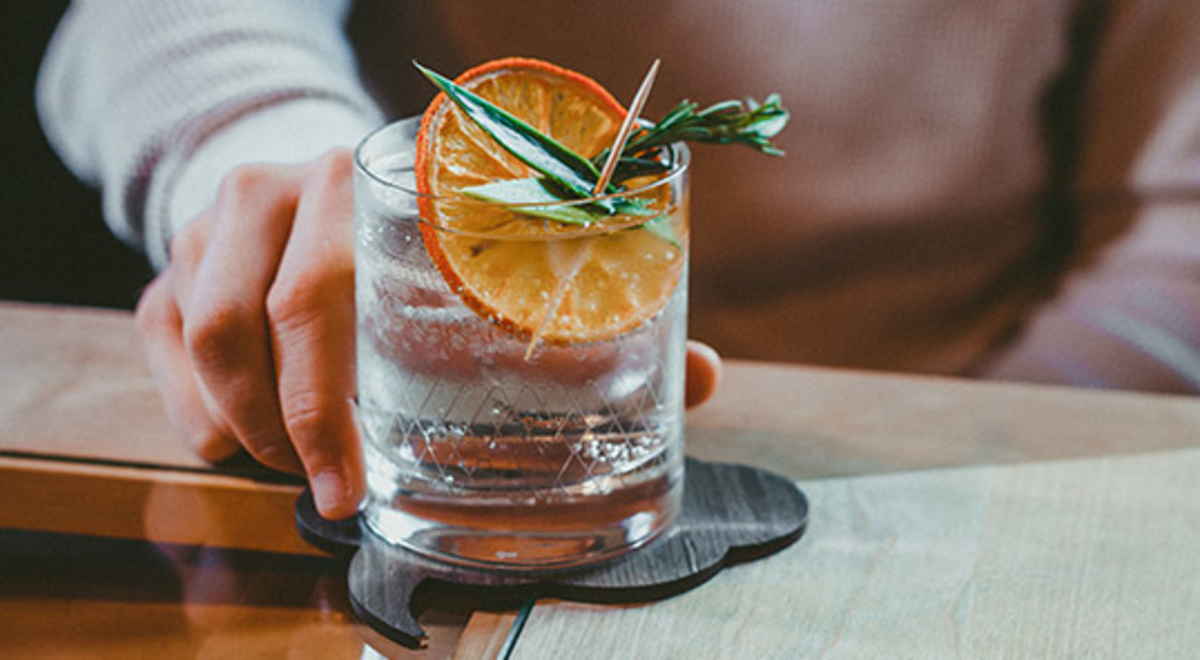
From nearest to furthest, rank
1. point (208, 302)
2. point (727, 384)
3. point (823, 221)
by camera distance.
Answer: point (208, 302) < point (727, 384) < point (823, 221)

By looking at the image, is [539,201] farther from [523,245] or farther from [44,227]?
[44,227]

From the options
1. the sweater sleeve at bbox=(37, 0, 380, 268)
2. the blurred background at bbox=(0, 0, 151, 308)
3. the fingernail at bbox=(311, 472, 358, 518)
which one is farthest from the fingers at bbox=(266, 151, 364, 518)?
the blurred background at bbox=(0, 0, 151, 308)

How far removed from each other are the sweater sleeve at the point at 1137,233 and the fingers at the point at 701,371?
664 mm

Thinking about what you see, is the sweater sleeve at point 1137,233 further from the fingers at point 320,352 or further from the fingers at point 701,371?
the fingers at point 320,352

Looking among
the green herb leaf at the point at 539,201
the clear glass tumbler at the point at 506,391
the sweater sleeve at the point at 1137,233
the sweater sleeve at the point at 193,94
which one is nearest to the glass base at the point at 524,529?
the clear glass tumbler at the point at 506,391

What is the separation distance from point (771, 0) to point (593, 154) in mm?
729

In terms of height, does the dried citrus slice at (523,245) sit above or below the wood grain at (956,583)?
above

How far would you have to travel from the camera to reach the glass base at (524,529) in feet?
1.47

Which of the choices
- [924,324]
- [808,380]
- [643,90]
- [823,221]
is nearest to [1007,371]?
[924,324]

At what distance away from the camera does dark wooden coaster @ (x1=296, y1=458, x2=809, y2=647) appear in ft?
1.47

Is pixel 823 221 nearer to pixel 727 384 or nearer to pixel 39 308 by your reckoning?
pixel 727 384

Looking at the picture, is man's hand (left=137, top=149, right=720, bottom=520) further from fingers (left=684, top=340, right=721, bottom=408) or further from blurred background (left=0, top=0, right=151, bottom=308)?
blurred background (left=0, top=0, right=151, bottom=308)

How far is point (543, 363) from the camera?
0.42 meters

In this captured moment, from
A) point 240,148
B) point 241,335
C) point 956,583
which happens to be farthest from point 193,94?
point 956,583
